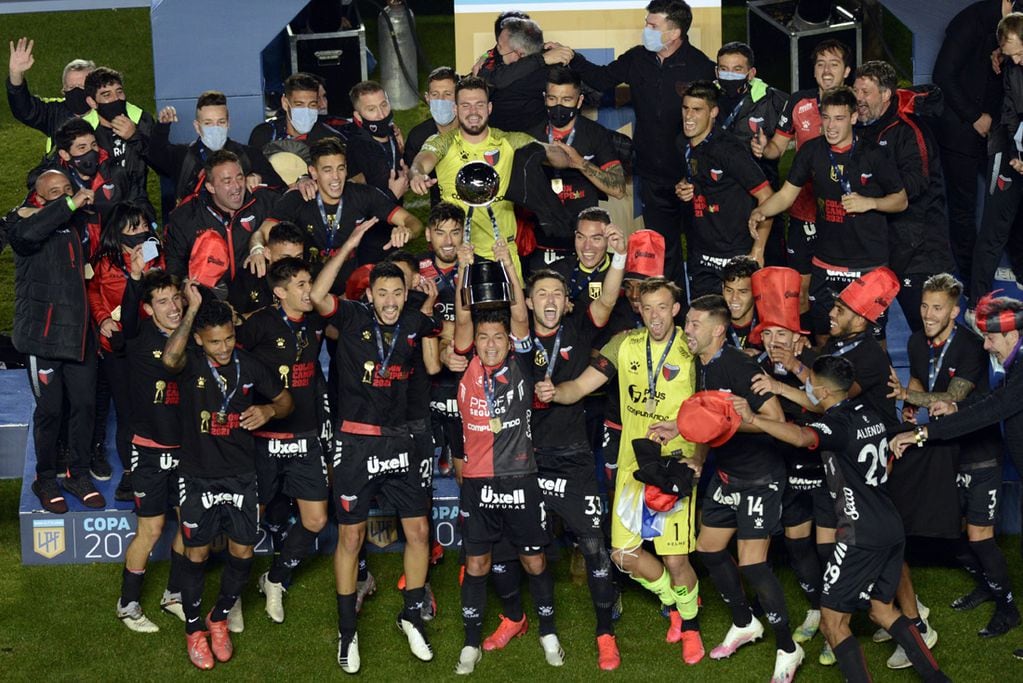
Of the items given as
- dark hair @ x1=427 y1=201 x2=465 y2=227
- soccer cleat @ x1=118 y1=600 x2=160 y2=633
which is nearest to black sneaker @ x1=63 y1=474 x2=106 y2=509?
soccer cleat @ x1=118 y1=600 x2=160 y2=633

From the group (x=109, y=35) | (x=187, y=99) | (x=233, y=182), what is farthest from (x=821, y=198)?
(x=109, y=35)

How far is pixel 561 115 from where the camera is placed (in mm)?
9812

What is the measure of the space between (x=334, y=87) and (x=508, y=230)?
468cm

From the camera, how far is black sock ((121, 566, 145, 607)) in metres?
8.95

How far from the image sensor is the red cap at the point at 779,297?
334 inches

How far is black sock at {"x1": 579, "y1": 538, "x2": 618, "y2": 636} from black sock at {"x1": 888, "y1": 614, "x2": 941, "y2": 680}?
146 cm

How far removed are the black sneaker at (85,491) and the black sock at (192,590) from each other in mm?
1187

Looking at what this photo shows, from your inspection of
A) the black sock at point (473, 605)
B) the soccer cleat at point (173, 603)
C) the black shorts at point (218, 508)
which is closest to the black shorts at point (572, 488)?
the black sock at point (473, 605)

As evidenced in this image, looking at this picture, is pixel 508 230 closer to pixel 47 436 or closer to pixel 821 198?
pixel 821 198

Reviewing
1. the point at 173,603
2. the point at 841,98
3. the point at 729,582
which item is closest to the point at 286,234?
the point at 173,603

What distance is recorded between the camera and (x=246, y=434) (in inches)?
337

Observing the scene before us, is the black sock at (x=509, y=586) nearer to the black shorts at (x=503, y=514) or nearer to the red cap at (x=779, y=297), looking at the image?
the black shorts at (x=503, y=514)

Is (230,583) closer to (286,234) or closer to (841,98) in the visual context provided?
(286,234)

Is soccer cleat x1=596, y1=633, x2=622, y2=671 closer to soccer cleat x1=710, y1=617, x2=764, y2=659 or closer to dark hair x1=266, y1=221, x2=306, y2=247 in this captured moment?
soccer cleat x1=710, y1=617, x2=764, y2=659
